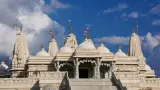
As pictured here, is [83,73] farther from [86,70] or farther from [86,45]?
[86,45]

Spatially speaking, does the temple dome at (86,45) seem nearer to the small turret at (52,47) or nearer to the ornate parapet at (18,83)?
the ornate parapet at (18,83)

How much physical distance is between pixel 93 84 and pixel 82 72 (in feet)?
33.9

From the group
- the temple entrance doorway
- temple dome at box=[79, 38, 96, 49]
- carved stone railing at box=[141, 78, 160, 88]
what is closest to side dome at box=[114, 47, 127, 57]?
the temple entrance doorway

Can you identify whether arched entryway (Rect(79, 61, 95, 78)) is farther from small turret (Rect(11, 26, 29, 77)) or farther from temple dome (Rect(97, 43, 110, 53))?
small turret (Rect(11, 26, 29, 77))

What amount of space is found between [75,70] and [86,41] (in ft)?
15.7

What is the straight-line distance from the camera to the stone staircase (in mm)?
48666

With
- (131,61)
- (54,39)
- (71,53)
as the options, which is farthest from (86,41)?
(54,39)

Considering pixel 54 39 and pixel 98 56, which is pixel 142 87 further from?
pixel 54 39

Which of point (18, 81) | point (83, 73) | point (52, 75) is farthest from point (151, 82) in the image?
point (18, 81)

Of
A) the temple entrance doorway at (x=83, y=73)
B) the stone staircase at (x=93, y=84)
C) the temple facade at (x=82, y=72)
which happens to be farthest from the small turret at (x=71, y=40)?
the stone staircase at (x=93, y=84)

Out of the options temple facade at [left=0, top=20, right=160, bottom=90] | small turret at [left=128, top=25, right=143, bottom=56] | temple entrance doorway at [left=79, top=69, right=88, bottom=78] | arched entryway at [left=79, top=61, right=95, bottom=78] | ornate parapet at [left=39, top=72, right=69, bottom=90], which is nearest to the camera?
temple facade at [left=0, top=20, right=160, bottom=90]

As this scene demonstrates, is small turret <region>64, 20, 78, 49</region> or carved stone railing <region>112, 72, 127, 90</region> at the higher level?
small turret <region>64, 20, 78, 49</region>

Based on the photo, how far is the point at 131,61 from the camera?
62.7 m

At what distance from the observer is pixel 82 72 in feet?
198
